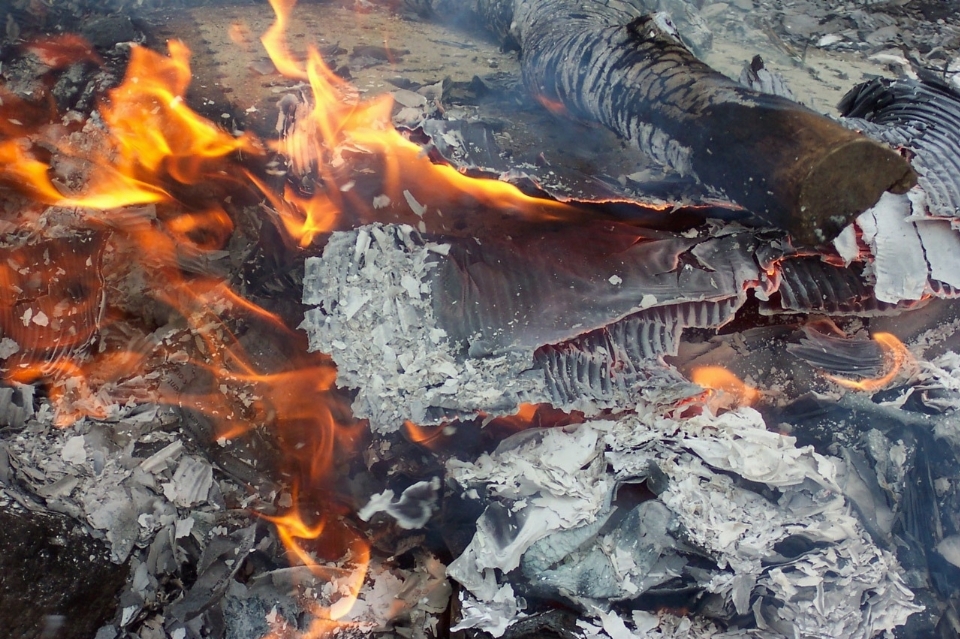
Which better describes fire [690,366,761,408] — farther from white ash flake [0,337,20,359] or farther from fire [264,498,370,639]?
white ash flake [0,337,20,359]

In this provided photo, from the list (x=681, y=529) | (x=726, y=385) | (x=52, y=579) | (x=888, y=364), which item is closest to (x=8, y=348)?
(x=52, y=579)

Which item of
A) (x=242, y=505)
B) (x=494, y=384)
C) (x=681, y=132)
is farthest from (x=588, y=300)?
(x=242, y=505)

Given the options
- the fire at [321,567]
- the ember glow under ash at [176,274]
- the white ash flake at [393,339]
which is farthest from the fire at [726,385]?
the fire at [321,567]

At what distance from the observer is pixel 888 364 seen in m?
1.90

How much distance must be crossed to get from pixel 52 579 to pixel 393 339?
108 centimetres

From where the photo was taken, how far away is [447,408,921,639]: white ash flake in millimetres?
1727

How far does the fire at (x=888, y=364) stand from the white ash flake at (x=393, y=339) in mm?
920

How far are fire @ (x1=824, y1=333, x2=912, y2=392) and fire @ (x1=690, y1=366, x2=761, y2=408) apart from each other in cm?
23

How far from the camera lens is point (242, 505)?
2012mm

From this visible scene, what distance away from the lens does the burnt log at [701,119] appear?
117 cm

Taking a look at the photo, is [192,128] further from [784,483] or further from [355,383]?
[784,483]

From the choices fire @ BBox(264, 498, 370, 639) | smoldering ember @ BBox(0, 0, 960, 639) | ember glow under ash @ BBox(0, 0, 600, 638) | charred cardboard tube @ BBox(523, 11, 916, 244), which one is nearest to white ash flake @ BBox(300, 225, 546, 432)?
smoldering ember @ BBox(0, 0, 960, 639)

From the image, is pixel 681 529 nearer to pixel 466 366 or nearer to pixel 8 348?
pixel 466 366

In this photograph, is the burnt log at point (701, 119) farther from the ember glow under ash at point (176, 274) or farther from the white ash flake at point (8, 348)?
the white ash flake at point (8, 348)
